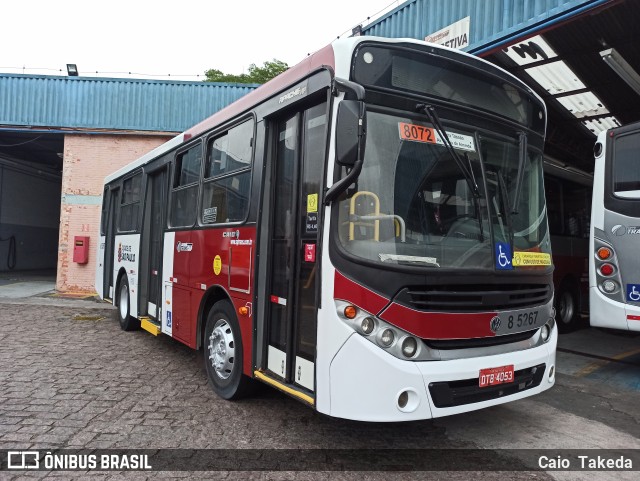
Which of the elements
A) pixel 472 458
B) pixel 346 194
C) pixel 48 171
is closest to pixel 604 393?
pixel 472 458

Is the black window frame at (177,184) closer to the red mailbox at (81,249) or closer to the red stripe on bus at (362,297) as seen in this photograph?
the red stripe on bus at (362,297)

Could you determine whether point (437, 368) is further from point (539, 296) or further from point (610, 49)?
point (610, 49)

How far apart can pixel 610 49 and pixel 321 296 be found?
7606 millimetres

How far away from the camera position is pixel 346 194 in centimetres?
323

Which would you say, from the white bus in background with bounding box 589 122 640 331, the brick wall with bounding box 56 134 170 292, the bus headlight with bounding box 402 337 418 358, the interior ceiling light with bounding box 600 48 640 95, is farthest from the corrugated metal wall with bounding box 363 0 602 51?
the brick wall with bounding box 56 134 170 292

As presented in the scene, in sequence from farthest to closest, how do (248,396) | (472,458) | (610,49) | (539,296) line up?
1. (610,49)
2. (248,396)
3. (539,296)
4. (472,458)

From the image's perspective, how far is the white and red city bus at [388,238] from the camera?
10.3 ft

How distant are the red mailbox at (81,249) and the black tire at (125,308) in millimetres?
5669

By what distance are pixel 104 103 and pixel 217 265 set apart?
11.2 m

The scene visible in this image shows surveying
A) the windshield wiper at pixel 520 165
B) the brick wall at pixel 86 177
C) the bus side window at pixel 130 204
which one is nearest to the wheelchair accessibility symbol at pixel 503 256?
the windshield wiper at pixel 520 165

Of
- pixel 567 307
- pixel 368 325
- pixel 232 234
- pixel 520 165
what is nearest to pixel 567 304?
pixel 567 307

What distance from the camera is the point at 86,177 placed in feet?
45.3

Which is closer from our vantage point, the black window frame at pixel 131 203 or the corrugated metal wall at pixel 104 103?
the black window frame at pixel 131 203

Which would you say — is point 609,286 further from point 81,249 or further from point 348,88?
point 81,249
